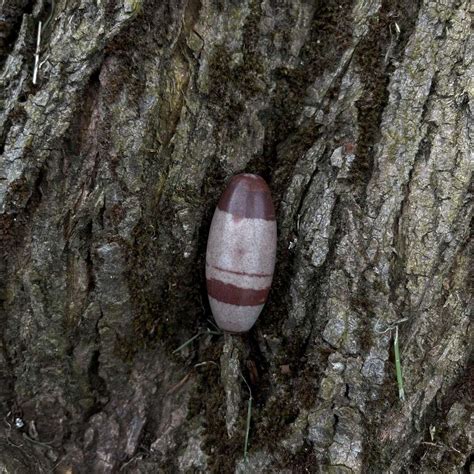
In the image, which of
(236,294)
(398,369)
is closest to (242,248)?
(236,294)

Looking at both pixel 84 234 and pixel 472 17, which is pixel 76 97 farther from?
pixel 472 17

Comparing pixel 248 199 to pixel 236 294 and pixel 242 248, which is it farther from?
pixel 236 294

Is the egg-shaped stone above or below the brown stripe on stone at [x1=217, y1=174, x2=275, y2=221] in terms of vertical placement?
below

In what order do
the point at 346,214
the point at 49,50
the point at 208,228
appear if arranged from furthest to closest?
the point at 208,228 → the point at 346,214 → the point at 49,50

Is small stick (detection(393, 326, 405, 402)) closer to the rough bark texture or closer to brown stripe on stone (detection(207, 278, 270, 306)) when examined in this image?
the rough bark texture

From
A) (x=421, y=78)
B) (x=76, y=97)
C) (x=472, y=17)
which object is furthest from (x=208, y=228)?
(x=472, y=17)

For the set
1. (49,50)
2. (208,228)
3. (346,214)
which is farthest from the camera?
(208,228)

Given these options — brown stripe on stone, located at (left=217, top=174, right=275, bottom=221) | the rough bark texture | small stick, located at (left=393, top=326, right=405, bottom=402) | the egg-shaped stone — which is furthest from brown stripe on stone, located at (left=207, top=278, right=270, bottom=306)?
small stick, located at (left=393, top=326, right=405, bottom=402)
